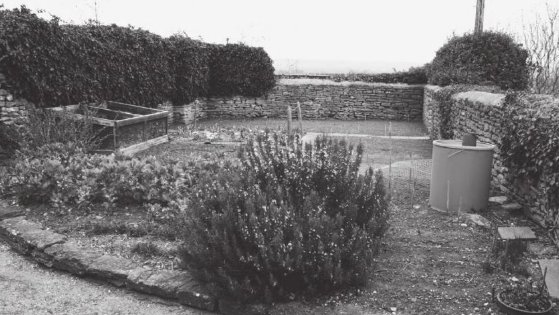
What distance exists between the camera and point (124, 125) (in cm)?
989

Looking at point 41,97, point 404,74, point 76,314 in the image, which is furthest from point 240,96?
point 76,314

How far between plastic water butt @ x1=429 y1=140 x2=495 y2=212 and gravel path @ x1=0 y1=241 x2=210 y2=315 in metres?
3.50

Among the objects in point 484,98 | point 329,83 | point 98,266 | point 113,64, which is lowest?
point 98,266

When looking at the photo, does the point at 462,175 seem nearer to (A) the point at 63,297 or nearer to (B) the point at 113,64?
(A) the point at 63,297

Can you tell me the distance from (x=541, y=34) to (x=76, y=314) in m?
17.5

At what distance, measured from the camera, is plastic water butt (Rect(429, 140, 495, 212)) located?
18.7ft

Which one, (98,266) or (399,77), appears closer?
(98,266)

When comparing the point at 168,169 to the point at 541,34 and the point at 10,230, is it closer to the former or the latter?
the point at 10,230

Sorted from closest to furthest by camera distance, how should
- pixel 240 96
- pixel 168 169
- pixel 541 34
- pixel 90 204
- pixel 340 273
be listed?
pixel 340 273 → pixel 90 204 → pixel 168 169 → pixel 541 34 → pixel 240 96

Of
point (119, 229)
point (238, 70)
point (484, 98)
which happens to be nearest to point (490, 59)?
point (484, 98)

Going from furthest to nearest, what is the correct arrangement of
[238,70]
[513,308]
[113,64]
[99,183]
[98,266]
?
[238,70] < [113,64] < [99,183] < [98,266] < [513,308]

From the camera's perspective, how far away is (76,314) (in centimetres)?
372

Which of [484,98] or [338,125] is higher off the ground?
[484,98]

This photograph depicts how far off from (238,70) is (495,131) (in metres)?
13.2
